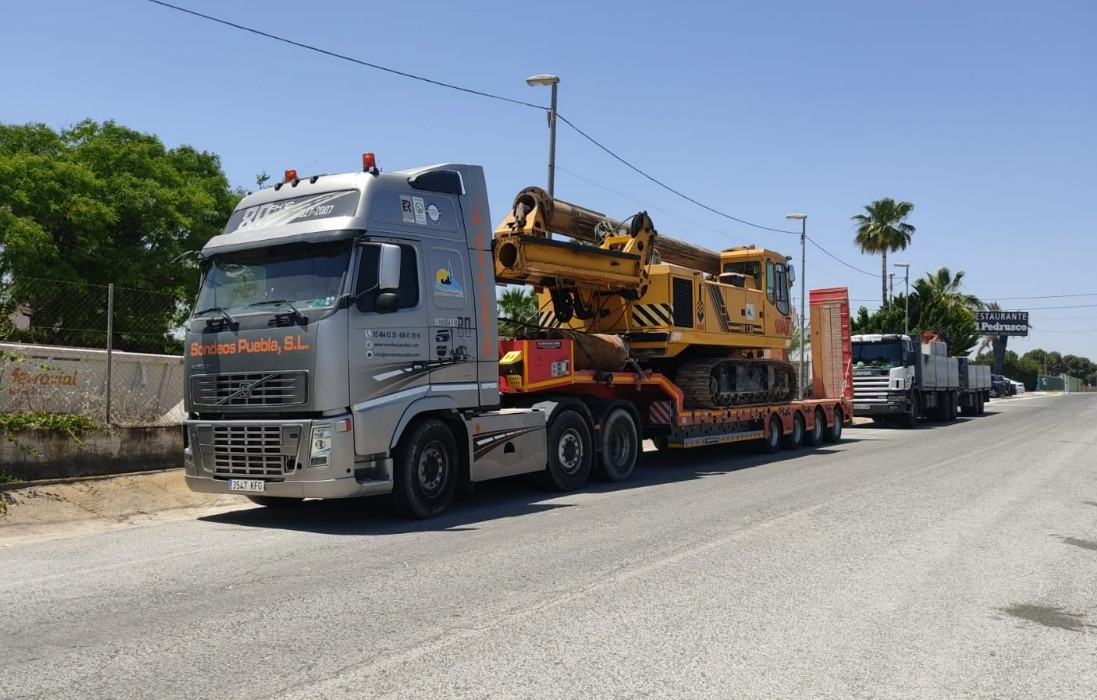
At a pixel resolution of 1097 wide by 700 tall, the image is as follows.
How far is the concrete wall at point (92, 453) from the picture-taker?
10.6 meters

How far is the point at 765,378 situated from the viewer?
59.0 feet

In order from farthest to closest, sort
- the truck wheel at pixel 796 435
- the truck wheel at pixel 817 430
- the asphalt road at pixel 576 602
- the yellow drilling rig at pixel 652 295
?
the truck wheel at pixel 817 430 < the truck wheel at pixel 796 435 < the yellow drilling rig at pixel 652 295 < the asphalt road at pixel 576 602

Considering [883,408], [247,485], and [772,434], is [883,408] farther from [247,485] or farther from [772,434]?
[247,485]

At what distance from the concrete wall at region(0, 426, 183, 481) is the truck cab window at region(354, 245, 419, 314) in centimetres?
480

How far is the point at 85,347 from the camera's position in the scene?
13047 mm

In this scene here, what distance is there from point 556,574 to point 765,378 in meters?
12.1

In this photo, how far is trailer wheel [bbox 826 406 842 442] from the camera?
2111 centimetres

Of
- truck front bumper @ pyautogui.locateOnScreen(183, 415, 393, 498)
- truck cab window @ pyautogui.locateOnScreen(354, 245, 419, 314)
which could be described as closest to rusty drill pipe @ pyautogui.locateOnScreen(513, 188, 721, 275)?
truck cab window @ pyautogui.locateOnScreen(354, 245, 419, 314)

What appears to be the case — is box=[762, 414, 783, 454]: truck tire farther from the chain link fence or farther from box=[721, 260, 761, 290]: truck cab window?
the chain link fence

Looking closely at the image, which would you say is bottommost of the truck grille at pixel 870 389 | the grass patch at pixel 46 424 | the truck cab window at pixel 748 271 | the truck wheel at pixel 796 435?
the truck wheel at pixel 796 435

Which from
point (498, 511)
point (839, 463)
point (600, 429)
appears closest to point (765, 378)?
point (839, 463)

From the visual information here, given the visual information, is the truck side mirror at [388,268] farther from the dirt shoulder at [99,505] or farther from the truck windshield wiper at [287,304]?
the dirt shoulder at [99,505]

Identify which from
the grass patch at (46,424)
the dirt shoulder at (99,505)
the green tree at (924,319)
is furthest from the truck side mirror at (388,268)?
the green tree at (924,319)

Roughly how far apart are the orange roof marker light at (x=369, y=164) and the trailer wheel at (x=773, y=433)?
10972mm
